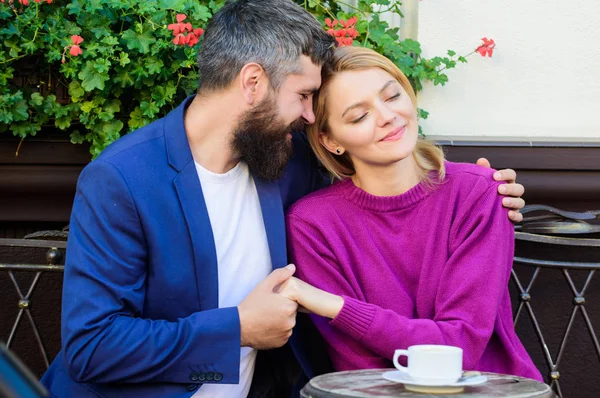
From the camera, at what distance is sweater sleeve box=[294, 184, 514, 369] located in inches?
94.5

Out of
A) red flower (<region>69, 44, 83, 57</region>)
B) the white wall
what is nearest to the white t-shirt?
red flower (<region>69, 44, 83, 57</region>)

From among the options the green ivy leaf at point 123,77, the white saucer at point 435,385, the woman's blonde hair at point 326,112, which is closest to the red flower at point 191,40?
the green ivy leaf at point 123,77

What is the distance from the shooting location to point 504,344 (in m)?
2.58

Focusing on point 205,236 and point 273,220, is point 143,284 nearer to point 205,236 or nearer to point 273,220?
point 205,236

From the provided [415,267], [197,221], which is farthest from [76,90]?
[415,267]

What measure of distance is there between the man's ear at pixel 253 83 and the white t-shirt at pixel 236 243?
0.25 metres

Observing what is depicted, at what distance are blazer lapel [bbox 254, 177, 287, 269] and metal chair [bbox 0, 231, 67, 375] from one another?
80cm

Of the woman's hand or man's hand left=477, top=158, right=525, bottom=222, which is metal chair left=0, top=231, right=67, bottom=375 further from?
man's hand left=477, top=158, right=525, bottom=222

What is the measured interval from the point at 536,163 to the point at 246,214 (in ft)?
4.69

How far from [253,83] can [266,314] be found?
0.80 meters

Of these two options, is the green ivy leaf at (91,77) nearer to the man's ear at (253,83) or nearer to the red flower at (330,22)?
the man's ear at (253,83)

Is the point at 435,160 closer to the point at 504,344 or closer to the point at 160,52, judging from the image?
the point at 504,344

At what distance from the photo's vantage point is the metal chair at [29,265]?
296cm

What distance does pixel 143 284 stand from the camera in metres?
2.43
